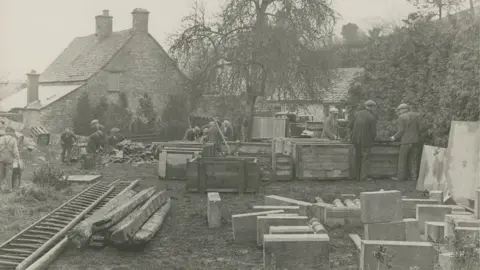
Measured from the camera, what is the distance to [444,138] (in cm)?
1322

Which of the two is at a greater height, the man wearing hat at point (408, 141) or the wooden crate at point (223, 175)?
the man wearing hat at point (408, 141)

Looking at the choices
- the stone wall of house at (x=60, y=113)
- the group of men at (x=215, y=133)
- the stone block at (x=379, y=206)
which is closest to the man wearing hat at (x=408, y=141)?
the group of men at (x=215, y=133)

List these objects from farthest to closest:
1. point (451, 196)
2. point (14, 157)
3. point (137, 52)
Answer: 1. point (137, 52)
2. point (14, 157)
3. point (451, 196)

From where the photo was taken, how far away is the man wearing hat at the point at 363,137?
1389cm

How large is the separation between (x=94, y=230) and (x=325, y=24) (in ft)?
59.8

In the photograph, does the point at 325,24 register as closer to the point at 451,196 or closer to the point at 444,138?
the point at 444,138

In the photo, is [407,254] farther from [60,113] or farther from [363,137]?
[60,113]

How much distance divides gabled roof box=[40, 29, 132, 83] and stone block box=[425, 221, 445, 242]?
25.3 metres

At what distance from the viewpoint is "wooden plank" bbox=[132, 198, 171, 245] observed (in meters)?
7.73

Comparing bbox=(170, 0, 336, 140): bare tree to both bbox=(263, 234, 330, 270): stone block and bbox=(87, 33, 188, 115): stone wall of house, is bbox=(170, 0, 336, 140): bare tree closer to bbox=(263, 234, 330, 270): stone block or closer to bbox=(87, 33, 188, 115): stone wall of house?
bbox=(87, 33, 188, 115): stone wall of house

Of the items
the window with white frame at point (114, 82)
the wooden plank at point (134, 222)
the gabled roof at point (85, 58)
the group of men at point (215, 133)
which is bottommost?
the wooden plank at point (134, 222)

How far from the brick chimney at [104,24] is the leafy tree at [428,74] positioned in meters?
19.9

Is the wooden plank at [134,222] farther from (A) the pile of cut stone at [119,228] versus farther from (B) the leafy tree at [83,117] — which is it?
(B) the leafy tree at [83,117]

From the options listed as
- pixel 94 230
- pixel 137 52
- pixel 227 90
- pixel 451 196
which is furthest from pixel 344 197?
pixel 137 52
